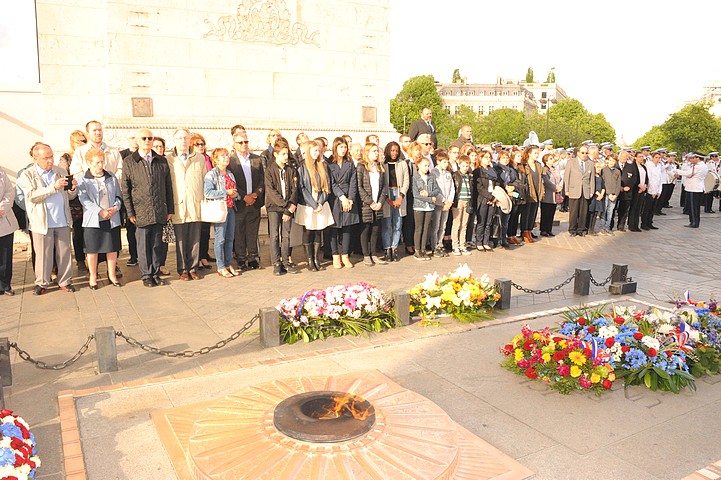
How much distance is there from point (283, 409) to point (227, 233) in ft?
17.0

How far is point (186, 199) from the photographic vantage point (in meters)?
8.32

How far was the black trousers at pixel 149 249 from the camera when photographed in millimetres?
8039

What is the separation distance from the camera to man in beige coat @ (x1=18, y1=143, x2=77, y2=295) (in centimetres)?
745

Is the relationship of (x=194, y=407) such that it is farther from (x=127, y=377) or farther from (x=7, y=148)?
(x=7, y=148)

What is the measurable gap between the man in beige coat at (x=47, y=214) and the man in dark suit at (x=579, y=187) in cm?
1062

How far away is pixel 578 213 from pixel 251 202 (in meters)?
8.45

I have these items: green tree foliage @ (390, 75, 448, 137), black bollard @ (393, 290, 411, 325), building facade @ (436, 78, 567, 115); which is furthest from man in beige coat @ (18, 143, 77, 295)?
building facade @ (436, 78, 567, 115)

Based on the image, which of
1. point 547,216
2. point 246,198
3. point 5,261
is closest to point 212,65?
point 246,198

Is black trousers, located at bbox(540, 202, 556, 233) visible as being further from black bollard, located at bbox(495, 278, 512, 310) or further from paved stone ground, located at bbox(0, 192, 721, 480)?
black bollard, located at bbox(495, 278, 512, 310)

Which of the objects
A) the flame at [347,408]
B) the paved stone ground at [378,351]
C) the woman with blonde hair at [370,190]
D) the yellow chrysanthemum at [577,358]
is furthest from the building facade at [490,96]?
the flame at [347,408]

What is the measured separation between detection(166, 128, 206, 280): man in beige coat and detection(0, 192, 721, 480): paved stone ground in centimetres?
41

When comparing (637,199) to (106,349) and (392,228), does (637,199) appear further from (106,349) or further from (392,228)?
(106,349)

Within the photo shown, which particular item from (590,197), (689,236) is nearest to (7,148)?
(590,197)

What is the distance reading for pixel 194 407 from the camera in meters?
4.36
